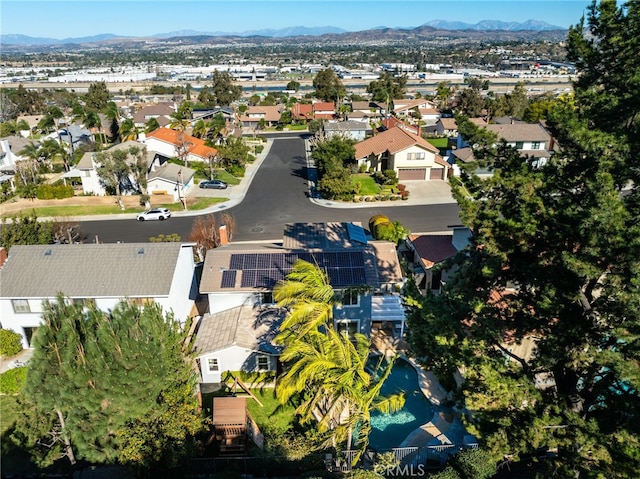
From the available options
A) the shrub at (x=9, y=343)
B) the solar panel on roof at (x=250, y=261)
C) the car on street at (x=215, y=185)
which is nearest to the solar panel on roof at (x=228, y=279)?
the solar panel on roof at (x=250, y=261)

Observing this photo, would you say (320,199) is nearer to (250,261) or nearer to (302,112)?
(250,261)

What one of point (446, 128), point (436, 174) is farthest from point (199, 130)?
point (446, 128)

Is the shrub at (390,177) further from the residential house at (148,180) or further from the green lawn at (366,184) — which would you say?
the residential house at (148,180)

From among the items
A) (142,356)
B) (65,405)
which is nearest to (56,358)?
(65,405)

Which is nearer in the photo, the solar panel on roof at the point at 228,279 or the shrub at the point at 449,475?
the shrub at the point at 449,475

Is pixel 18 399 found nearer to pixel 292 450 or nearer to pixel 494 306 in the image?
pixel 292 450

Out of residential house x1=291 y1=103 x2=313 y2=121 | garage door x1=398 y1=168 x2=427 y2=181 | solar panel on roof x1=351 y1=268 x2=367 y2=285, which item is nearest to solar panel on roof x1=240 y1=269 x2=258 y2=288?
solar panel on roof x1=351 y1=268 x2=367 y2=285
